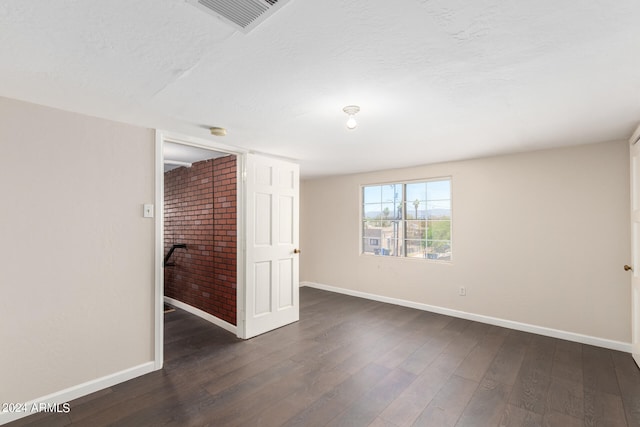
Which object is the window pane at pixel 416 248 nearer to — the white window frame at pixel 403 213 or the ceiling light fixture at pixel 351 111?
the white window frame at pixel 403 213

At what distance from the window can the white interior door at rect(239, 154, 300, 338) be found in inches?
67.3

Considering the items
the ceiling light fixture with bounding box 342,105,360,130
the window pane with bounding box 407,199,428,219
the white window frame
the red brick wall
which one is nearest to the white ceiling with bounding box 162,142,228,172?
the red brick wall

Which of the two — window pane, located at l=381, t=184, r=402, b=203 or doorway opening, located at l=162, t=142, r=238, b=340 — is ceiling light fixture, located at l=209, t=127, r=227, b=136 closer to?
doorway opening, located at l=162, t=142, r=238, b=340

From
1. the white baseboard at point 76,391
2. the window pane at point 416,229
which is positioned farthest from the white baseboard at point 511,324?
the white baseboard at point 76,391

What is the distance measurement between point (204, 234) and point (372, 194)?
2.87m

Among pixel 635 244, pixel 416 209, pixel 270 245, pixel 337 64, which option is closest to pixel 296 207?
pixel 270 245

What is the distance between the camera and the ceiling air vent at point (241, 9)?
3.64ft

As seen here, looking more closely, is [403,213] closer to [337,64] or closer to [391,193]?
[391,193]

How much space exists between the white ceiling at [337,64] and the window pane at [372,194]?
8.11ft

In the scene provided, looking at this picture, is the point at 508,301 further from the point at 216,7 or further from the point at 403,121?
Result: the point at 216,7

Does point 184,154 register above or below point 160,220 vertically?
above

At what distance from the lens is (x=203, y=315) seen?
421cm

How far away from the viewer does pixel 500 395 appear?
2.31m

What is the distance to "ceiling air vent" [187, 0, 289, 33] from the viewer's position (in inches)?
43.7
